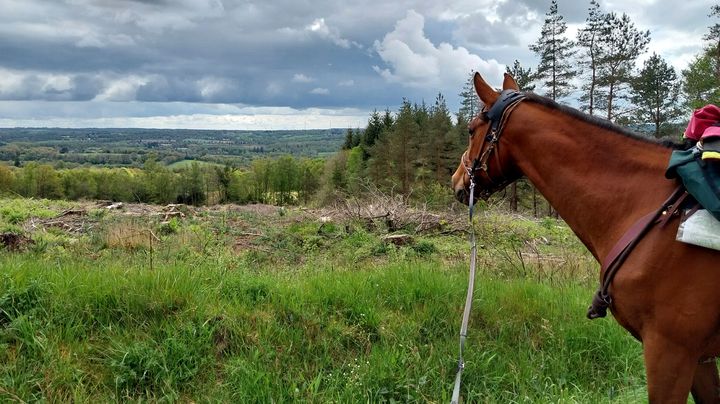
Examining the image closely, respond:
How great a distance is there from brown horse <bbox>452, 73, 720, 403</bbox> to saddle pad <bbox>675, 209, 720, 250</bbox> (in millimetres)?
67

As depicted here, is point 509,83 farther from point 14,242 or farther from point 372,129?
point 372,129

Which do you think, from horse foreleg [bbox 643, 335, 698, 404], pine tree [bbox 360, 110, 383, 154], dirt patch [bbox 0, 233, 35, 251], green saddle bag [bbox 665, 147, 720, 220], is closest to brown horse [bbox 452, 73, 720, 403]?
horse foreleg [bbox 643, 335, 698, 404]

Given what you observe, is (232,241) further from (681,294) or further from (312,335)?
(681,294)

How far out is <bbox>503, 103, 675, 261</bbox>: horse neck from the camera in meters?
2.46

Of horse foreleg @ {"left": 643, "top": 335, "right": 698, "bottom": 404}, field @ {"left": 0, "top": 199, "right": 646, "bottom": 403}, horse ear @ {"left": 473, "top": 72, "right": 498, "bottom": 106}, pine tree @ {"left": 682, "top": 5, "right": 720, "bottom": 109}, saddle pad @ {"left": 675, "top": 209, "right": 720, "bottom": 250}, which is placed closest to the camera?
saddle pad @ {"left": 675, "top": 209, "right": 720, "bottom": 250}

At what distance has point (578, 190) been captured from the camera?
2.65m

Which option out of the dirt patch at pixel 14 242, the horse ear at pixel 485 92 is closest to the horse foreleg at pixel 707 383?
the horse ear at pixel 485 92

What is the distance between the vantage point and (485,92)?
304 centimetres

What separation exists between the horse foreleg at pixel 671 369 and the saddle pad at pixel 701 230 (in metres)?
0.49

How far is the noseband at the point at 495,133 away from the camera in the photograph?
2910 millimetres

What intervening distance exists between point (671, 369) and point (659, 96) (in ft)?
118

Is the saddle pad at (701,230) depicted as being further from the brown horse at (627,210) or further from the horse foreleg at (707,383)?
the horse foreleg at (707,383)

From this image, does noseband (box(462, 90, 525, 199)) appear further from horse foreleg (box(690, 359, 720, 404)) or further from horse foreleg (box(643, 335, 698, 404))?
horse foreleg (box(690, 359, 720, 404))

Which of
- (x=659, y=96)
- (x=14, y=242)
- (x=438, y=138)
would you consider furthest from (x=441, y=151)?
(x=14, y=242)
